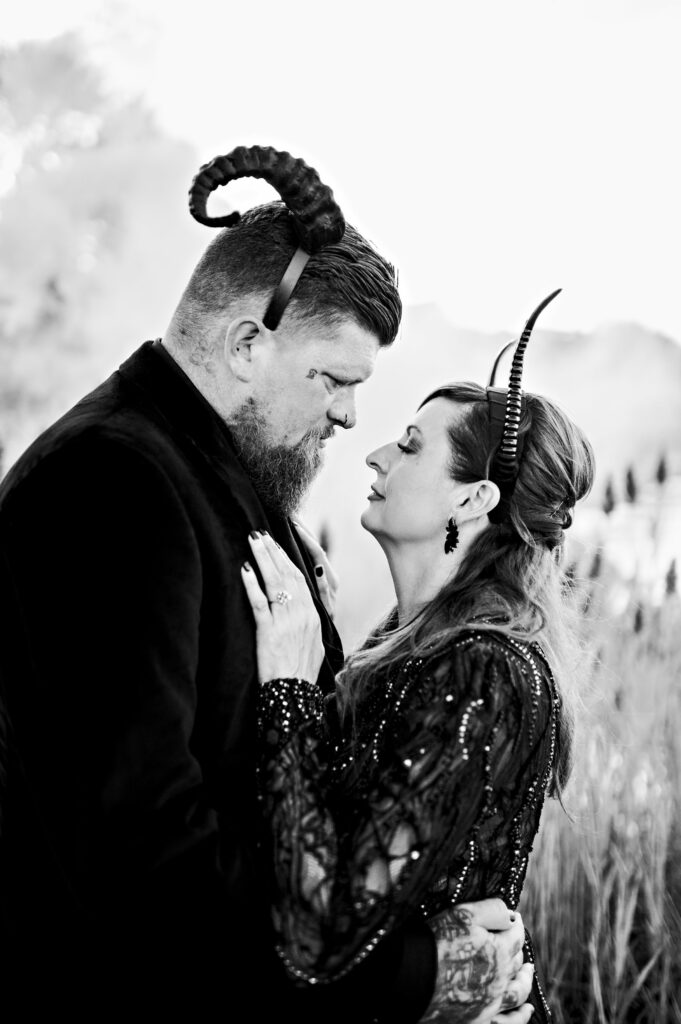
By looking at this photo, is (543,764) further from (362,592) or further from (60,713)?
(362,592)

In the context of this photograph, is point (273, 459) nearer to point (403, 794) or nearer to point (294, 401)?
point (294, 401)

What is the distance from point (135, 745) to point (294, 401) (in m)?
0.67

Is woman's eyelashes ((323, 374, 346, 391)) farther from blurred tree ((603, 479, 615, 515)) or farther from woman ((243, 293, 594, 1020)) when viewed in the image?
blurred tree ((603, 479, 615, 515))

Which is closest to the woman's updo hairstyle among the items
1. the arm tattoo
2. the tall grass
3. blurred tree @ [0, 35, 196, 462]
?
the arm tattoo

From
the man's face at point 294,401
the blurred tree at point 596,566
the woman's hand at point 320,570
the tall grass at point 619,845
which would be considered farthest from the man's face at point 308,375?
the blurred tree at point 596,566

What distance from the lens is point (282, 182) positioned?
1646 mm

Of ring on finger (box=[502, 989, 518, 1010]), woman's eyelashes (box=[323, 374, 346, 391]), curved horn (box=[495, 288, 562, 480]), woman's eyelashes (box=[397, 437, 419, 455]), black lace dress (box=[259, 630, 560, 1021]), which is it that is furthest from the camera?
woman's eyelashes (box=[397, 437, 419, 455])

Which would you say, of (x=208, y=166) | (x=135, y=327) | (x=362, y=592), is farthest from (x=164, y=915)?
(x=135, y=327)

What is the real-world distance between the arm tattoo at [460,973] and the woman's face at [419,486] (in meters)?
0.69

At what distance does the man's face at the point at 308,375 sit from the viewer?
1745 mm

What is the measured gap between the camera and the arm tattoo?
1569 millimetres

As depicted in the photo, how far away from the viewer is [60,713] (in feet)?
4.52

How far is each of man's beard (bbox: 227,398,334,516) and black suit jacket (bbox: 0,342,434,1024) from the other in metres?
0.13

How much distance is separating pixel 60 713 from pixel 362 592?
2.46 m
